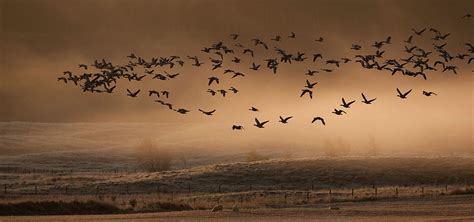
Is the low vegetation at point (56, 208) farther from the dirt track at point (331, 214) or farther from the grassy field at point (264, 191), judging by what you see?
the dirt track at point (331, 214)

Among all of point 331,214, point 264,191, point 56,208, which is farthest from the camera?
point 264,191

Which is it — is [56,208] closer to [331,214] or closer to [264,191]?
[331,214]

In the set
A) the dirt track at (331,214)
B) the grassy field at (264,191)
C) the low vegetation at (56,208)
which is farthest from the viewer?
the low vegetation at (56,208)

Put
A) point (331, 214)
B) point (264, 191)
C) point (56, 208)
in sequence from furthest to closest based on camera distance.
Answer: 1. point (264, 191)
2. point (56, 208)
3. point (331, 214)

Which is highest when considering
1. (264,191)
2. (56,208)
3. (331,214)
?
(264,191)

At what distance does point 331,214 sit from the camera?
170ft

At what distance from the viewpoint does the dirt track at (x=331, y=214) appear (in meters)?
48.8

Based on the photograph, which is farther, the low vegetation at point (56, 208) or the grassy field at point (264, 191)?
the low vegetation at point (56, 208)

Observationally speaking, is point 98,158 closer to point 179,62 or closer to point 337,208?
point 337,208

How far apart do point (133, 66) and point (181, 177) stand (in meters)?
49.8

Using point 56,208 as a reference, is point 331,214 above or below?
below

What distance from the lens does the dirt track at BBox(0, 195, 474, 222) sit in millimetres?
48750

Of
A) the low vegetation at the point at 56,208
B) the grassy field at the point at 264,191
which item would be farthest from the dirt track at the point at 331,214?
the low vegetation at the point at 56,208

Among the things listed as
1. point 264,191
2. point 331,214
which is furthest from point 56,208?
point 264,191
